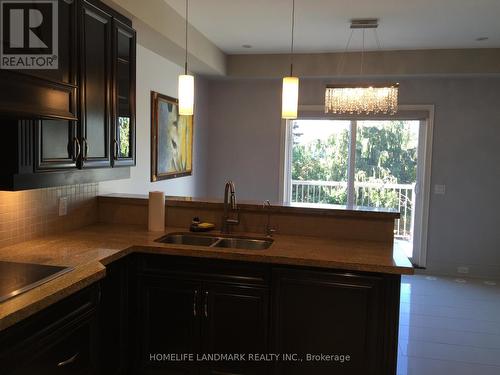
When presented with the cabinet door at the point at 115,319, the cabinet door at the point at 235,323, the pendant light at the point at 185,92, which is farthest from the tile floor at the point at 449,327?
the pendant light at the point at 185,92

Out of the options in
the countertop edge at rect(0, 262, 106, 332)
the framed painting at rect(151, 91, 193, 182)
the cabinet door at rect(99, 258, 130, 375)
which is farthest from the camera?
the framed painting at rect(151, 91, 193, 182)

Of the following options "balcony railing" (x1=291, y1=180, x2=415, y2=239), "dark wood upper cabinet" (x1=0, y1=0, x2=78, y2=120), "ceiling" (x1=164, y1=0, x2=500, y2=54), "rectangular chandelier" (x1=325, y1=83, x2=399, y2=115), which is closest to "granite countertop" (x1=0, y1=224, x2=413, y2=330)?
"dark wood upper cabinet" (x1=0, y1=0, x2=78, y2=120)

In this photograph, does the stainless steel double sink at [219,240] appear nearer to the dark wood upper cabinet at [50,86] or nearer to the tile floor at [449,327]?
the dark wood upper cabinet at [50,86]

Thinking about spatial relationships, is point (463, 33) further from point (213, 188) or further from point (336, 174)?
point (213, 188)

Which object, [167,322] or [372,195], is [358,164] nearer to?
[372,195]

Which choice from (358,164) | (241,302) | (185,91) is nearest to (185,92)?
(185,91)

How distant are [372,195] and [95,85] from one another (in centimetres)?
412

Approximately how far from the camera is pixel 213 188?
19.5 ft

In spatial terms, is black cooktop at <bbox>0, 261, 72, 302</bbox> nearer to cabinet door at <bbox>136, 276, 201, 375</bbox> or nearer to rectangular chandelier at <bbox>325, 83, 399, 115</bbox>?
cabinet door at <bbox>136, 276, 201, 375</bbox>

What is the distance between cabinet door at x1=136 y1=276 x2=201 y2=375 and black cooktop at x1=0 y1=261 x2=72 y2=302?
2.22ft

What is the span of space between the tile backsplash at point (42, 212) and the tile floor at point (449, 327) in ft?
8.40

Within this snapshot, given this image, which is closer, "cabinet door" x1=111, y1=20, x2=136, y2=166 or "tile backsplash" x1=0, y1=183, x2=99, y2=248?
"tile backsplash" x1=0, y1=183, x2=99, y2=248

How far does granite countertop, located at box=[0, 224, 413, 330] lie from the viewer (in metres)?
2.02

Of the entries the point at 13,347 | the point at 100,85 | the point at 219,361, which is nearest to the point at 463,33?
the point at 100,85
